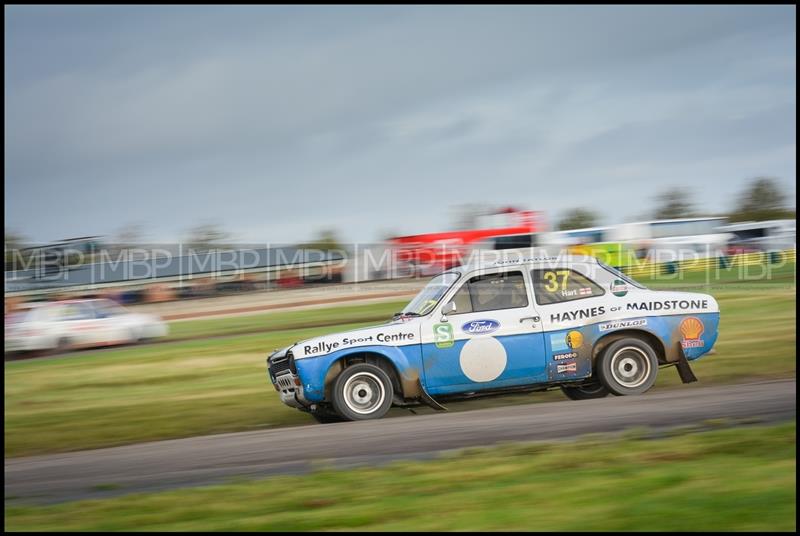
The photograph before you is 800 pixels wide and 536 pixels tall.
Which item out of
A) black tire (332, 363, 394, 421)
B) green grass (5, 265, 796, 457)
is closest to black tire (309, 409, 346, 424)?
green grass (5, 265, 796, 457)

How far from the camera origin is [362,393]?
30.1 ft

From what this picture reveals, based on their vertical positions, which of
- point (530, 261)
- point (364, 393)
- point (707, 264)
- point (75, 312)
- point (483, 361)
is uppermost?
point (707, 264)

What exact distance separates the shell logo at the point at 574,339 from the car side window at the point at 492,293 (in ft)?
1.90

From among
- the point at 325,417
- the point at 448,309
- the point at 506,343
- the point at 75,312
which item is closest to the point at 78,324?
the point at 75,312

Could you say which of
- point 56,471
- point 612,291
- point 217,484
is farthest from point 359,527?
point 612,291

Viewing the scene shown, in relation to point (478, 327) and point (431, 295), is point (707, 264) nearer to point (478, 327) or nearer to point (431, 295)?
point (431, 295)

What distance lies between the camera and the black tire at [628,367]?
9461 mm

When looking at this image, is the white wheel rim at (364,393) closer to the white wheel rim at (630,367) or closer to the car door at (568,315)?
the car door at (568,315)

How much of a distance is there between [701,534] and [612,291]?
559 centimetres

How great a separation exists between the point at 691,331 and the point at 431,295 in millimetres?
2848

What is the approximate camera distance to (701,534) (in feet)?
13.9

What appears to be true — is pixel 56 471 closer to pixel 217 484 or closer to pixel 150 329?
pixel 217 484

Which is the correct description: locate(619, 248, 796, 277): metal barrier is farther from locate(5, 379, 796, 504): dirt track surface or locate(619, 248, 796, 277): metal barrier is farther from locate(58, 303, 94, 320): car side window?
locate(5, 379, 796, 504): dirt track surface

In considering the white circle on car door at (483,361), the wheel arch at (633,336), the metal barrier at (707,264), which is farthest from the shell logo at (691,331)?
the metal barrier at (707,264)
